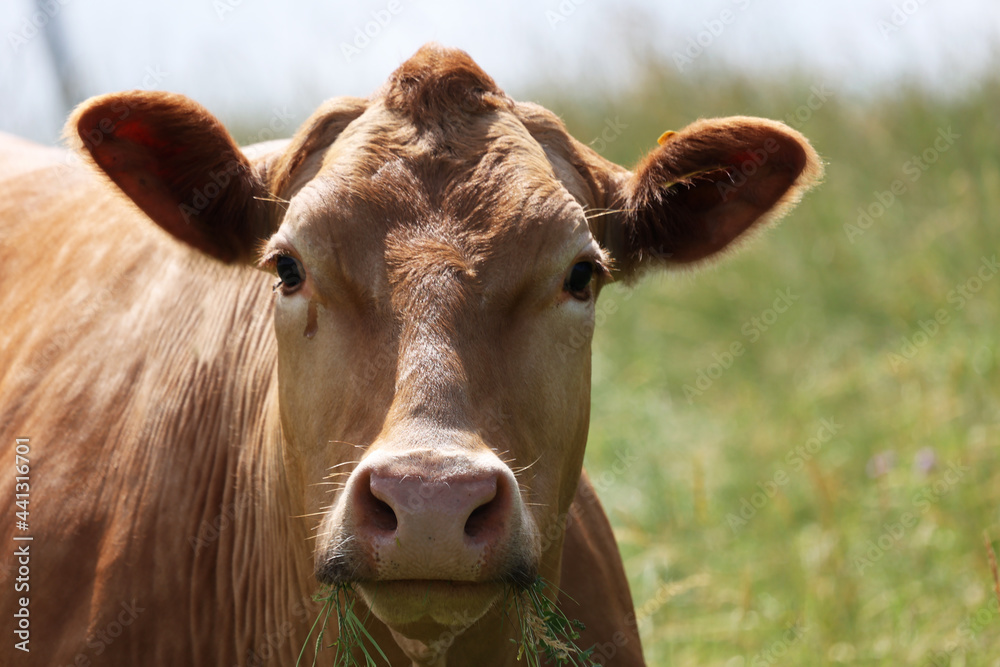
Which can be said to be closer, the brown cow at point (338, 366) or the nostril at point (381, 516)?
the nostril at point (381, 516)

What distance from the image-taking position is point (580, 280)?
9.53 feet

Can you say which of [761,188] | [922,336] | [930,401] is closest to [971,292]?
[922,336]

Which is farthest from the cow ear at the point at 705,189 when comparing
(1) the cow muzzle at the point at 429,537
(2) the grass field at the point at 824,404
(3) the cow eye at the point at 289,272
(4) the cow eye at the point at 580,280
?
(1) the cow muzzle at the point at 429,537

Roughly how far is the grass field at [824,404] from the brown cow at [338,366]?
74cm

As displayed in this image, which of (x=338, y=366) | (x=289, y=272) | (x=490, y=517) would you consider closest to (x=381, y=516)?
(x=490, y=517)

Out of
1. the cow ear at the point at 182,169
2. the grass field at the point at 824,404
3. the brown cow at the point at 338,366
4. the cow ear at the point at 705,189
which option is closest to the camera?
the brown cow at the point at 338,366

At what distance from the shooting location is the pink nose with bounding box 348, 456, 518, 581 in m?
2.16

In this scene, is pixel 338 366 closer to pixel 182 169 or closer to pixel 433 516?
pixel 433 516

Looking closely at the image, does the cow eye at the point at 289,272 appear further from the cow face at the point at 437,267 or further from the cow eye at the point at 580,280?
the cow eye at the point at 580,280

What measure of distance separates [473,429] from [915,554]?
396cm

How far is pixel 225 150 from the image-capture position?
3.20 m

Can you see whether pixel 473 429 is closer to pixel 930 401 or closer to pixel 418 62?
pixel 418 62

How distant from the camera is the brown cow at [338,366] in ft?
7.80

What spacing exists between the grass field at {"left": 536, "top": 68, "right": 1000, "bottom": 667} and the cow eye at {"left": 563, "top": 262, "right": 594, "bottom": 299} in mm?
710
